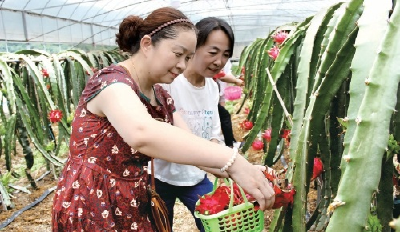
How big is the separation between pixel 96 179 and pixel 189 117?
635 millimetres

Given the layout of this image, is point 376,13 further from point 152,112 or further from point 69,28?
point 69,28

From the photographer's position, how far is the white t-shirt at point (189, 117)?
159 centimetres

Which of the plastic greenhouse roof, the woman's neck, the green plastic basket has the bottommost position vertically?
the green plastic basket

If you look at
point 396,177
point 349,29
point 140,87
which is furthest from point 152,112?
point 396,177

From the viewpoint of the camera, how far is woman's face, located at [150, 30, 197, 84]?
1068 mm

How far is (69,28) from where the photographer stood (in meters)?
10.9

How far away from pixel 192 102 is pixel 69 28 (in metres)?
10.1

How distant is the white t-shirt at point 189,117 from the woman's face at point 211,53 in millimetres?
81

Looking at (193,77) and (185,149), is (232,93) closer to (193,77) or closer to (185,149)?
(193,77)

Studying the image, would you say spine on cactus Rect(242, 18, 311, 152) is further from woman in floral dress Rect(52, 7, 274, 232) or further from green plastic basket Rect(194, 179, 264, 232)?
green plastic basket Rect(194, 179, 264, 232)

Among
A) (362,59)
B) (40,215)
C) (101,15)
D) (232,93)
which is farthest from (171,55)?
(101,15)

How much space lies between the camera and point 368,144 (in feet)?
1.74

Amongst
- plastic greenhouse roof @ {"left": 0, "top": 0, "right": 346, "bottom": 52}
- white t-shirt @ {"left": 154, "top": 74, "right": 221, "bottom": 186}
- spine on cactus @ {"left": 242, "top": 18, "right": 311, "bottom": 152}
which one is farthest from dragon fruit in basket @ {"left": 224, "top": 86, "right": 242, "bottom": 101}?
plastic greenhouse roof @ {"left": 0, "top": 0, "right": 346, "bottom": 52}

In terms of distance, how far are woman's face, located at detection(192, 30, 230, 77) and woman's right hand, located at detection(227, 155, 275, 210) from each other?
2.94ft
